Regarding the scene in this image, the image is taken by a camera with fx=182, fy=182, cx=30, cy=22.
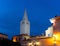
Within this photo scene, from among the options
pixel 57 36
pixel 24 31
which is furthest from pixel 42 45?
pixel 24 31

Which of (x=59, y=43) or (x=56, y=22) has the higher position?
(x=56, y=22)

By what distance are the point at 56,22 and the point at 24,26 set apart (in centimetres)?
4005

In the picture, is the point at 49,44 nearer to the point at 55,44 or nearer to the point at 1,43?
the point at 55,44

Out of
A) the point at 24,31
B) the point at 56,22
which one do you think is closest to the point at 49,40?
the point at 56,22

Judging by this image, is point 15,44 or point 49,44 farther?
point 15,44

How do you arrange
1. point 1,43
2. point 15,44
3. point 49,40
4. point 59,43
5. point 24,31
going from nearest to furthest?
point 59,43 < point 49,40 < point 1,43 < point 15,44 < point 24,31

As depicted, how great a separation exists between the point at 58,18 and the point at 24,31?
39385 millimetres

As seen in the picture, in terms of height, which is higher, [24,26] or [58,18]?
[24,26]

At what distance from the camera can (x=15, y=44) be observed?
34.3m

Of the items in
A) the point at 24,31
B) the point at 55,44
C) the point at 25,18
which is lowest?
the point at 55,44

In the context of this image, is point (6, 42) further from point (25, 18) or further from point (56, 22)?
point (25, 18)

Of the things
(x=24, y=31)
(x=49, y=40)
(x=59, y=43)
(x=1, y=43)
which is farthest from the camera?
(x=24, y=31)

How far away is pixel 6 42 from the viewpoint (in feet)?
106

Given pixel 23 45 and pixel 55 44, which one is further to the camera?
pixel 23 45
